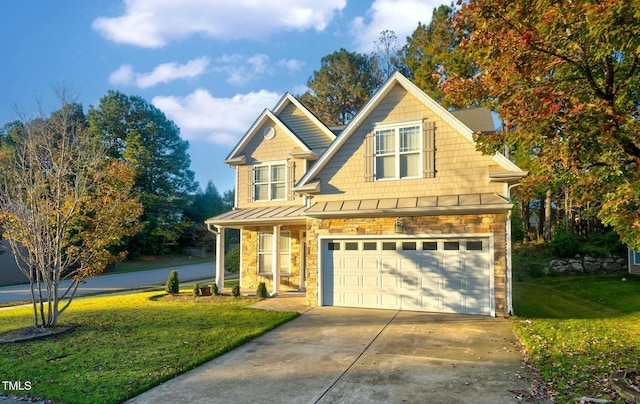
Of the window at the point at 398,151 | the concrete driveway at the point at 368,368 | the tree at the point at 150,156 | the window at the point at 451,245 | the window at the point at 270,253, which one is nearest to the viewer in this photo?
the concrete driveway at the point at 368,368

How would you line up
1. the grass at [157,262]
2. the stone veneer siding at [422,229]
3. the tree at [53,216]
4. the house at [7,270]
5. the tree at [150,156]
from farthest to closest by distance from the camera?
the tree at [150,156]
the grass at [157,262]
the house at [7,270]
the stone veneer siding at [422,229]
the tree at [53,216]

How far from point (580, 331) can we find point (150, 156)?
38945 millimetres

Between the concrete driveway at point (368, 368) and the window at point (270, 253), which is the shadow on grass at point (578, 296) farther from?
the window at point (270, 253)

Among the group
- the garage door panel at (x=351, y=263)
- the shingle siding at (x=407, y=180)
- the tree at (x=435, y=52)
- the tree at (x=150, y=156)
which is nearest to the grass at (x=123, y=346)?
the garage door panel at (x=351, y=263)

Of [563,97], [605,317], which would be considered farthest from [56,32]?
[605,317]

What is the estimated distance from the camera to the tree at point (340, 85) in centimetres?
3127

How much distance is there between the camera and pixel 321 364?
6527 millimetres

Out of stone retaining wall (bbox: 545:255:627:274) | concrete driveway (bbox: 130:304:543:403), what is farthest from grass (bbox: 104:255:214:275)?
stone retaining wall (bbox: 545:255:627:274)

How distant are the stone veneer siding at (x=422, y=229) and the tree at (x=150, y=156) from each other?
29282 mm

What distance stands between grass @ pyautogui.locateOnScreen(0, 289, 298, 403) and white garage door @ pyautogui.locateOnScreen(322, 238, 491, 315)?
7.06 ft

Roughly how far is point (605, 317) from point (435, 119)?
7.23m

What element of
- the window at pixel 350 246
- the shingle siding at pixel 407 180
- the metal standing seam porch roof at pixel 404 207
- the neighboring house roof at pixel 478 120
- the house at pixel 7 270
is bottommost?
the house at pixel 7 270

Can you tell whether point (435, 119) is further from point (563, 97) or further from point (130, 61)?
point (130, 61)

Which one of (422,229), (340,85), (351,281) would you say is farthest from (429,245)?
(340,85)
